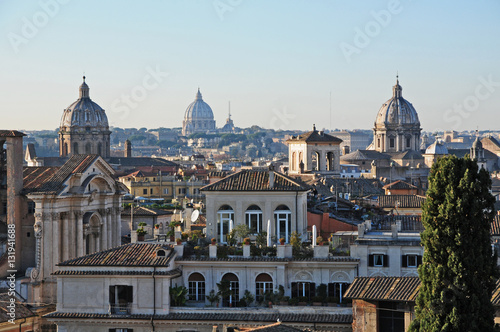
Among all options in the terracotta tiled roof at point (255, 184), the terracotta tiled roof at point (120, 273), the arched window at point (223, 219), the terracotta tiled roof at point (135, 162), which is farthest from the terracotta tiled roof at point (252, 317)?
the terracotta tiled roof at point (135, 162)

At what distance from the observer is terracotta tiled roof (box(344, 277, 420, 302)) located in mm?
26875

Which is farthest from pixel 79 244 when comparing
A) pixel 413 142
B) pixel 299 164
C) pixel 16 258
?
pixel 413 142

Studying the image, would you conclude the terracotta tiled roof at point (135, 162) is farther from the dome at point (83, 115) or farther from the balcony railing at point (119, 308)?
the balcony railing at point (119, 308)

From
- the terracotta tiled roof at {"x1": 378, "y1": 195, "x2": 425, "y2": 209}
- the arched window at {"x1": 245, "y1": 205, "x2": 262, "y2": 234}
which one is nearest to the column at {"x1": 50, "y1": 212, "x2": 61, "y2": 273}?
the arched window at {"x1": 245, "y1": 205, "x2": 262, "y2": 234}

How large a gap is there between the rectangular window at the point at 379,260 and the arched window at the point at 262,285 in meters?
2.50

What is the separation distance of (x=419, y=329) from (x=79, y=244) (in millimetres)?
18875

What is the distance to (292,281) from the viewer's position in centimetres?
3012

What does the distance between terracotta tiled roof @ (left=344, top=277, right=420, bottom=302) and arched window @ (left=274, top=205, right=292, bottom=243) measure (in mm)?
6356

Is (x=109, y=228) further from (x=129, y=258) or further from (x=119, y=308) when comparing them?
(x=119, y=308)

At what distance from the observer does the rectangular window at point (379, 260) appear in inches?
1195

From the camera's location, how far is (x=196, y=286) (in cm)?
3039

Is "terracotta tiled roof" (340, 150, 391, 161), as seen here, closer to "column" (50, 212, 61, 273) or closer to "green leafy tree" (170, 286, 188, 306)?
"column" (50, 212, 61, 273)

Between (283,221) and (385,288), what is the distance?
725 cm

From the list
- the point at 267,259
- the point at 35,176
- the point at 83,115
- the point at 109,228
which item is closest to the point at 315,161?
the point at 109,228
